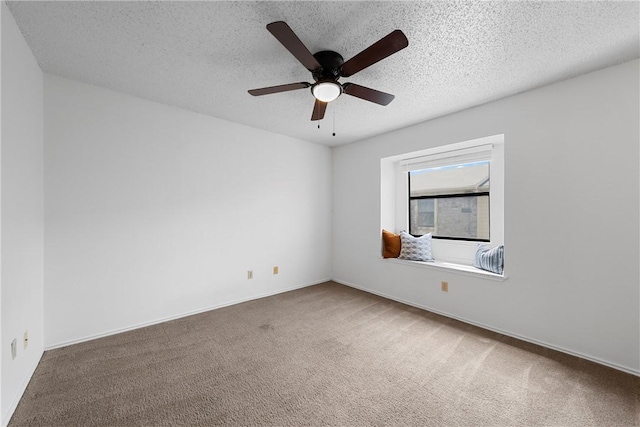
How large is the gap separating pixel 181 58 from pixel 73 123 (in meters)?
1.28

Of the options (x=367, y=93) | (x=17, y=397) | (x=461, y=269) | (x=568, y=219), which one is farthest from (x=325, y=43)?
(x=17, y=397)

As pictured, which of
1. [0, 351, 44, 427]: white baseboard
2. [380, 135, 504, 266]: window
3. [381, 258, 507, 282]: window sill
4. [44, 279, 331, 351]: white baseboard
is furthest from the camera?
[380, 135, 504, 266]: window

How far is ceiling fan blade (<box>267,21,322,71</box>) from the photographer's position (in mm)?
1323

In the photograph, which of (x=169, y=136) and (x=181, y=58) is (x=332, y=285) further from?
(x=181, y=58)

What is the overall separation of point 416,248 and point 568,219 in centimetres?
161

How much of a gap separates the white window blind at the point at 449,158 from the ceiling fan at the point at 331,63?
5.63 feet

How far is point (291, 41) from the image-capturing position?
1.44 metres

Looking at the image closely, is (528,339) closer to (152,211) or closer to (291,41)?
(291,41)

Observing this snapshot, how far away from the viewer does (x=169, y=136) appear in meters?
2.91

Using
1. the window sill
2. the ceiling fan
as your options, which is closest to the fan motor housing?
the ceiling fan

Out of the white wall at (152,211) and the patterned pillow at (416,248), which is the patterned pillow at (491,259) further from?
the white wall at (152,211)

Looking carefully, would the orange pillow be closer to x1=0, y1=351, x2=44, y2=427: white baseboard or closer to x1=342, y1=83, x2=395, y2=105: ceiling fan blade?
x1=342, y1=83, x2=395, y2=105: ceiling fan blade

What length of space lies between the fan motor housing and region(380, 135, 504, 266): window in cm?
188

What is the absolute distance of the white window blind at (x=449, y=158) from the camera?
3.13 m
